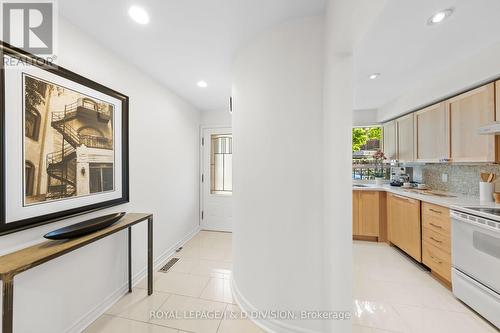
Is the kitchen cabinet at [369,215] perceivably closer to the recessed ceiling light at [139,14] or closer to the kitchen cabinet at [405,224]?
the kitchen cabinet at [405,224]

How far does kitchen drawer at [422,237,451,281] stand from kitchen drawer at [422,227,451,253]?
41 millimetres

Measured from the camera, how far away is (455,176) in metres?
2.65

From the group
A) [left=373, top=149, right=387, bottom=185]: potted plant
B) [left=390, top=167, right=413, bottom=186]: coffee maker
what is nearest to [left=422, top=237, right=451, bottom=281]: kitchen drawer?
[left=390, top=167, right=413, bottom=186]: coffee maker

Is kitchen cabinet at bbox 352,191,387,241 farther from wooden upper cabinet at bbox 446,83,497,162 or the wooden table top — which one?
the wooden table top

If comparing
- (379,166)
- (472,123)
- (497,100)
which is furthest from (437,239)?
(379,166)

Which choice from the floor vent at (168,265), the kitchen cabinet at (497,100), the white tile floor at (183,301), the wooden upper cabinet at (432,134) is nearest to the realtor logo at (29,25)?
the white tile floor at (183,301)

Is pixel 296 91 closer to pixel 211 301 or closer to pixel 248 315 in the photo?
pixel 248 315

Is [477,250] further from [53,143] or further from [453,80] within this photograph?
[53,143]

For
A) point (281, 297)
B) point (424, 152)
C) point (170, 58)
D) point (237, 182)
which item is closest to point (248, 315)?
point (281, 297)

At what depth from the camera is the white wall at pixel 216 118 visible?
3.84m

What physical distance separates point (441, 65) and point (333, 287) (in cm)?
278

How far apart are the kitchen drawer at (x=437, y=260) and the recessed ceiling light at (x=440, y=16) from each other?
227 centimetres

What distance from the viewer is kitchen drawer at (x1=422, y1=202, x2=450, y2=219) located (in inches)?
82.0

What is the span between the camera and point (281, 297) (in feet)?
4.99
